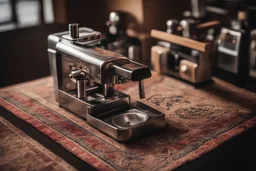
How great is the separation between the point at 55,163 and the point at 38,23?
4.34 ft

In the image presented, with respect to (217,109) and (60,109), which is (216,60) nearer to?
(217,109)

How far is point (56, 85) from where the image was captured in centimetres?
171

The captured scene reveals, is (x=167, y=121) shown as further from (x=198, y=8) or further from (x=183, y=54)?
(x=198, y=8)

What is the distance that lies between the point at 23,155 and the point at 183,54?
868 millimetres

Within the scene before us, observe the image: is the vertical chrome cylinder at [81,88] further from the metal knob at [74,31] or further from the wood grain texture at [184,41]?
the wood grain texture at [184,41]

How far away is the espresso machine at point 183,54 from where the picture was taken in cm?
183

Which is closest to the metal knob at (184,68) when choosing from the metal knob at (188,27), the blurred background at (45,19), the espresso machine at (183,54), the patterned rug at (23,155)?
the espresso machine at (183,54)

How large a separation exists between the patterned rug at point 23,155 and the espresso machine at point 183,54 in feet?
2.34

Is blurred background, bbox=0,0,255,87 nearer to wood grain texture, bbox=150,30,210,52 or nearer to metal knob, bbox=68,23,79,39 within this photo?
wood grain texture, bbox=150,30,210,52

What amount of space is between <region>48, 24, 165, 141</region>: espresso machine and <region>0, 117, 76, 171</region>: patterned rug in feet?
0.69

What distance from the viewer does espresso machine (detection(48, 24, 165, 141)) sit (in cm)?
143

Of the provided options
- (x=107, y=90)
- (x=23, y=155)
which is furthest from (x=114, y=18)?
(x=23, y=155)

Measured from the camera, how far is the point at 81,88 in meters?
1.59

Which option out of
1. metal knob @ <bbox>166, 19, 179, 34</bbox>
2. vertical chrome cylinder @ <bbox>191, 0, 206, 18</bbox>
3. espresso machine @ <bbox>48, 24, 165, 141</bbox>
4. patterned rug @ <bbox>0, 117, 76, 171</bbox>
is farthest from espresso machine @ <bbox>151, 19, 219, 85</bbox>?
patterned rug @ <bbox>0, 117, 76, 171</bbox>
